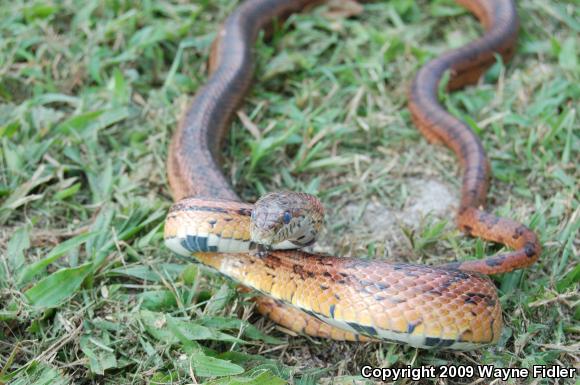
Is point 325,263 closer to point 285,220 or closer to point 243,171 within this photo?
point 285,220

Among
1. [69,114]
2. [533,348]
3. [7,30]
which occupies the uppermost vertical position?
[7,30]

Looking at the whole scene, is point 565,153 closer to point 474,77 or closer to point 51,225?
point 474,77

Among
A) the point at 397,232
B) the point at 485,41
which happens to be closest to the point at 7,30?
the point at 397,232

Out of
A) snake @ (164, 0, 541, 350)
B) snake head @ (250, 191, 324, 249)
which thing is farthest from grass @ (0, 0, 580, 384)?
snake head @ (250, 191, 324, 249)

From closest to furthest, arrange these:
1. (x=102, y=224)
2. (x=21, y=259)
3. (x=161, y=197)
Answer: (x=21, y=259)
(x=102, y=224)
(x=161, y=197)

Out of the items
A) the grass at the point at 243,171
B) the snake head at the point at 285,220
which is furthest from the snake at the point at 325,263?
the grass at the point at 243,171
